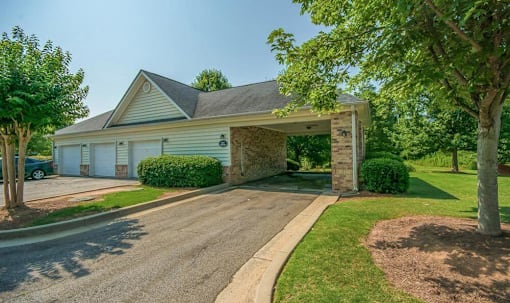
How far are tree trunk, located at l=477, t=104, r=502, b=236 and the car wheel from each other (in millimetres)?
20821

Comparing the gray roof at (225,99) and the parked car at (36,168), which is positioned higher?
the gray roof at (225,99)

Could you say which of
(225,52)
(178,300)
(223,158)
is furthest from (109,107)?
(178,300)

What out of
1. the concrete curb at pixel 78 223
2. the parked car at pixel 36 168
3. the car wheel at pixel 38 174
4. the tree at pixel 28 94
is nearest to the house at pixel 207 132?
the parked car at pixel 36 168

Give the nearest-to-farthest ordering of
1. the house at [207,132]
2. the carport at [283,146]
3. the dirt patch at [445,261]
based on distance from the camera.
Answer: the dirt patch at [445,261] → the carport at [283,146] → the house at [207,132]

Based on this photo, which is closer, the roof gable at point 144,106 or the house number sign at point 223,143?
the house number sign at point 223,143

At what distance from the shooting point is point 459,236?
369 centimetres

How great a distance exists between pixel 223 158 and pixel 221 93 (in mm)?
5366

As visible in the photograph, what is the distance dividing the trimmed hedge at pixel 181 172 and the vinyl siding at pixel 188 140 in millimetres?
773

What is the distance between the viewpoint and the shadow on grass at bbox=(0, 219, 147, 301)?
10.3 ft

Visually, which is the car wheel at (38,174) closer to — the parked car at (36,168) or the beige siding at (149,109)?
the parked car at (36,168)

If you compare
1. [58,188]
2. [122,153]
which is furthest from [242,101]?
[58,188]

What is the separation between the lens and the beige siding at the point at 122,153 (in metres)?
14.3

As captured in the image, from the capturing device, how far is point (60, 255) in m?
3.86

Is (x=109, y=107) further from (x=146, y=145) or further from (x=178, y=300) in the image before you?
(x=178, y=300)
